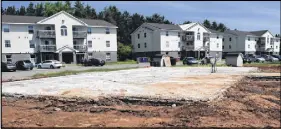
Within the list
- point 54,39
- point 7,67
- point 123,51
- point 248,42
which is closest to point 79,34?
point 54,39

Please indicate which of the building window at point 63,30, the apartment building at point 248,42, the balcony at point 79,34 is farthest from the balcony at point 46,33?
the apartment building at point 248,42

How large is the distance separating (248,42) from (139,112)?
84.6 meters

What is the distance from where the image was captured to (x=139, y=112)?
435 inches

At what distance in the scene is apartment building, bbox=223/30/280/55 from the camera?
287 feet

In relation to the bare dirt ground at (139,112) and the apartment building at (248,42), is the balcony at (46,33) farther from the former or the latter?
the apartment building at (248,42)

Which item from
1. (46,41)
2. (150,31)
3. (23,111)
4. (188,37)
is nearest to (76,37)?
(46,41)

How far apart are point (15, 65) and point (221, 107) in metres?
32.4

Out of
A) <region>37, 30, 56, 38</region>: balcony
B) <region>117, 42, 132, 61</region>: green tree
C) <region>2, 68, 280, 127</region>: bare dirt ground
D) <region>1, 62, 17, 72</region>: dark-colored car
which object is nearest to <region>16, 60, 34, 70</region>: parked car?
<region>1, 62, 17, 72</region>: dark-colored car

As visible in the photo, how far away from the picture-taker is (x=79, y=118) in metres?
10.1

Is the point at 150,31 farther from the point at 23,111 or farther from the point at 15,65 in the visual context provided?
the point at 23,111

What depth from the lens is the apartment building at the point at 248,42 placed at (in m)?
87.6

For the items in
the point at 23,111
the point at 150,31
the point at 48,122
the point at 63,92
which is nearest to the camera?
the point at 48,122

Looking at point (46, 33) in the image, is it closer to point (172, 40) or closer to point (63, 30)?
point (63, 30)

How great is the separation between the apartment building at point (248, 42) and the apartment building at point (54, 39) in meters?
42.9
